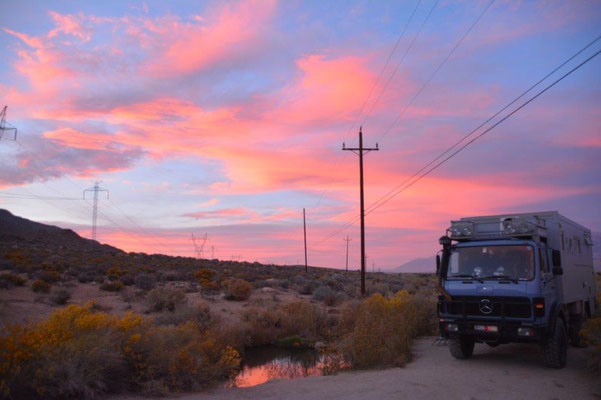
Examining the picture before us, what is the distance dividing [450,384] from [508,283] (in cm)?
291

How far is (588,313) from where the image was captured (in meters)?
15.6

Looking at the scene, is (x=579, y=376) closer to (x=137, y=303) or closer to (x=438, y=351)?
(x=438, y=351)

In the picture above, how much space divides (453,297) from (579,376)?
3221mm

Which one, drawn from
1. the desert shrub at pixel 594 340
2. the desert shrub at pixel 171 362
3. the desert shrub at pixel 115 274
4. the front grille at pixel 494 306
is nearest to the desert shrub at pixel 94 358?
the desert shrub at pixel 171 362

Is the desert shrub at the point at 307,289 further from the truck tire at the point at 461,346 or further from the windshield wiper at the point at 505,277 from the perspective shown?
the windshield wiper at the point at 505,277

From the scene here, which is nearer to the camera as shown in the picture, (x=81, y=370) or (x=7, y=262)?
(x=81, y=370)

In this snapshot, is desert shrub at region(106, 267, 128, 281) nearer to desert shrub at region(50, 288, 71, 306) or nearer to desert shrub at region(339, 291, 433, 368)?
desert shrub at region(50, 288, 71, 306)

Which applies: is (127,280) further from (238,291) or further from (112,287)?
(238,291)

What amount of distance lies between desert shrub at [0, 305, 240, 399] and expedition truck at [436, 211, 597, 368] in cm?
616

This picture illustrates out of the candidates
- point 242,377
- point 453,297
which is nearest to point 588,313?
point 453,297

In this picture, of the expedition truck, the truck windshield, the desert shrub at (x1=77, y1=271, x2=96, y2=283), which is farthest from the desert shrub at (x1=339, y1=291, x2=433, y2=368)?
the desert shrub at (x1=77, y1=271, x2=96, y2=283)

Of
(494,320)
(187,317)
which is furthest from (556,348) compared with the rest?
(187,317)

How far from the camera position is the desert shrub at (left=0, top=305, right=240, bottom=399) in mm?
8203

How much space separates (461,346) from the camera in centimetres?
1273
